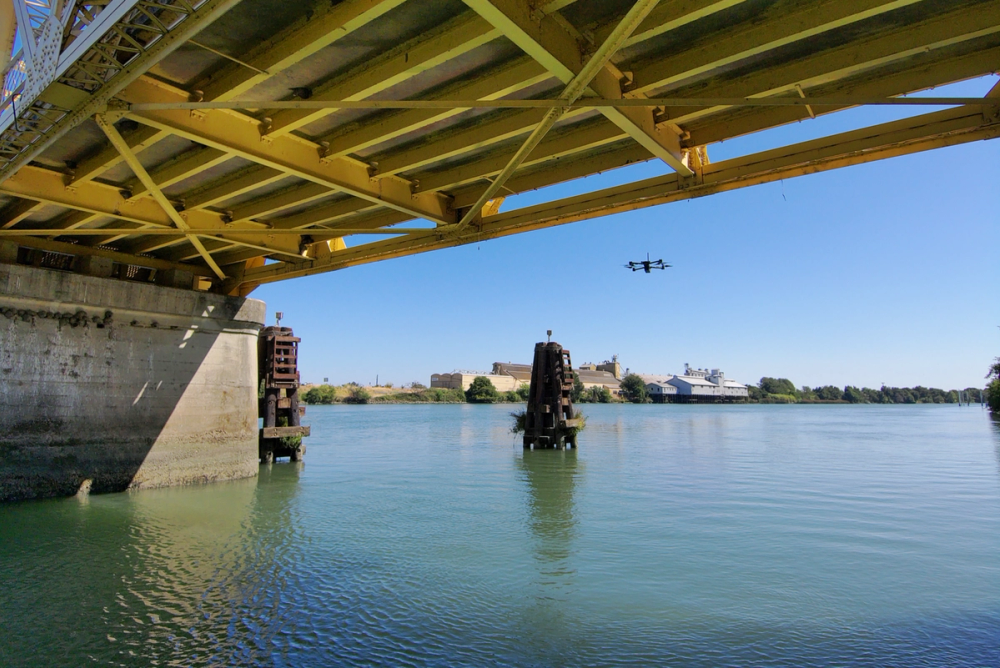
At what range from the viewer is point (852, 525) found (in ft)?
42.5

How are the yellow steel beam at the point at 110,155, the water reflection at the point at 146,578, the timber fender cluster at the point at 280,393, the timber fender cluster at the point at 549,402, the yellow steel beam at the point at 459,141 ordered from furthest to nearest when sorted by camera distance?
the timber fender cluster at the point at 549,402, the timber fender cluster at the point at 280,393, the yellow steel beam at the point at 110,155, the yellow steel beam at the point at 459,141, the water reflection at the point at 146,578

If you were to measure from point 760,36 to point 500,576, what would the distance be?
24.7 ft

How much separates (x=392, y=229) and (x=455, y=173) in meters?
1.50

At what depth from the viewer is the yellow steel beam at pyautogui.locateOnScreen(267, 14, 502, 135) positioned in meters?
5.76

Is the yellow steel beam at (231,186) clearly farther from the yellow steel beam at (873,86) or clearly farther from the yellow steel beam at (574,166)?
the yellow steel beam at (873,86)

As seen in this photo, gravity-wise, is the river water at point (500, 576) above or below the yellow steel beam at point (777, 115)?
below

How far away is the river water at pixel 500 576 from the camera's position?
632 cm

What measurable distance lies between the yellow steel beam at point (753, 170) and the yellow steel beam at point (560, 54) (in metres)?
0.94

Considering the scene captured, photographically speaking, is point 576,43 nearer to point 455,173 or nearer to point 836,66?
point 836,66

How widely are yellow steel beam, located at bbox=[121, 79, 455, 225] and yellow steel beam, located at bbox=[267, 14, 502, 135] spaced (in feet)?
2.71

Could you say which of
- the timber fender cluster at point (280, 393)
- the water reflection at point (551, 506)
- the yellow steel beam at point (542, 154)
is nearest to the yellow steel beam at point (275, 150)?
the yellow steel beam at point (542, 154)

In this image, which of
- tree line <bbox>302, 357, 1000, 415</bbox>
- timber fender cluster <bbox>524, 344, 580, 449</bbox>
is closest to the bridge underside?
timber fender cluster <bbox>524, 344, 580, 449</bbox>

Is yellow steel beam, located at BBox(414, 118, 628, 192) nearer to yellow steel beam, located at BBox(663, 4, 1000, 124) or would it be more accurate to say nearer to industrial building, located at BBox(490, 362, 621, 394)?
yellow steel beam, located at BBox(663, 4, 1000, 124)

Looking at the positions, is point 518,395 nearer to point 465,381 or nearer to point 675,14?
point 465,381
